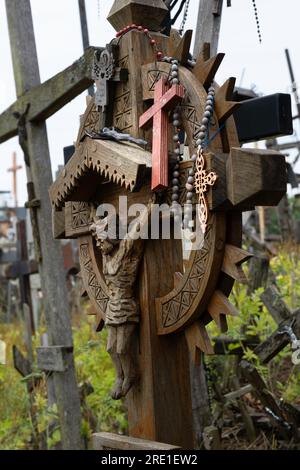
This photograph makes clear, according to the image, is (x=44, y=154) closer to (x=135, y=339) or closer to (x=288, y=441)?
(x=135, y=339)

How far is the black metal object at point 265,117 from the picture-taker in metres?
2.13

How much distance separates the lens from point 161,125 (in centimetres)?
206

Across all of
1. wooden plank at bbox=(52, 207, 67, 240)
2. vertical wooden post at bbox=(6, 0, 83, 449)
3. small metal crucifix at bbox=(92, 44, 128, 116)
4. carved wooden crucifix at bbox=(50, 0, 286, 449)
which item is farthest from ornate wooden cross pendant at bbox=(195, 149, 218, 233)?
vertical wooden post at bbox=(6, 0, 83, 449)

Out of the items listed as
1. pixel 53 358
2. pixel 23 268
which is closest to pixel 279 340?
pixel 53 358

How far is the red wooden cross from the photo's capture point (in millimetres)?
1990

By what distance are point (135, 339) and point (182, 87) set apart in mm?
867

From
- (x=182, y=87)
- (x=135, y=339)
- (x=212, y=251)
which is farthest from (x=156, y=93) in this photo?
(x=135, y=339)

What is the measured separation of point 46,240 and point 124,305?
172cm

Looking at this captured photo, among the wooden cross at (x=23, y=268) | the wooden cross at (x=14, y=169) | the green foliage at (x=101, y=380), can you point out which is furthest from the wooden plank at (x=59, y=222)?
the wooden cross at (x=14, y=169)

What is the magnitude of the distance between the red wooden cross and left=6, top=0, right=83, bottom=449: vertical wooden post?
1780mm

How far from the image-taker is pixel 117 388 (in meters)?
2.17

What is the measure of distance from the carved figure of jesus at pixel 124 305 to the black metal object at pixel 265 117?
0.48 metres

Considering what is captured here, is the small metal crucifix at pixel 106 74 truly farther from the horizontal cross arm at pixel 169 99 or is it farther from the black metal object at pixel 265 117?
the black metal object at pixel 265 117
